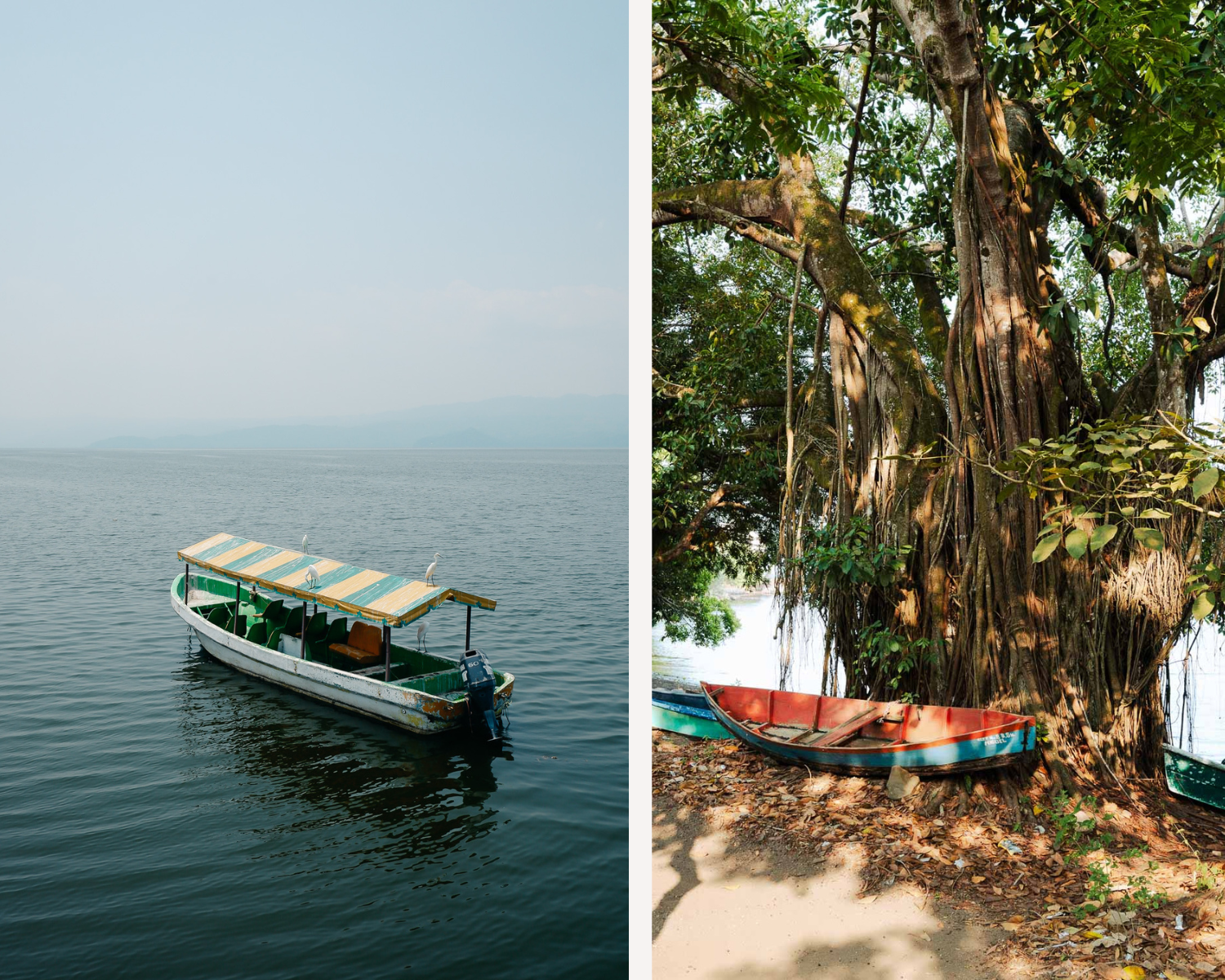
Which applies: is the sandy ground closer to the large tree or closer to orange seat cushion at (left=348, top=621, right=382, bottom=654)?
the large tree

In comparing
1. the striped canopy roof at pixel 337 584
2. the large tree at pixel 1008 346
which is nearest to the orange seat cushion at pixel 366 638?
the striped canopy roof at pixel 337 584

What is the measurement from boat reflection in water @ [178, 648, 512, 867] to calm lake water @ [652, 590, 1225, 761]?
7.46ft

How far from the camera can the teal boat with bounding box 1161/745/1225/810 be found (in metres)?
2.40

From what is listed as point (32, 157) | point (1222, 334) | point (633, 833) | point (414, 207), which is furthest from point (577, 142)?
point (633, 833)

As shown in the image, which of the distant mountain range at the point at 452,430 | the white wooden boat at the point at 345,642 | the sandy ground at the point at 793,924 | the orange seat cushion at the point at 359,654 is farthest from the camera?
the distant mountain range at the point at 452,430

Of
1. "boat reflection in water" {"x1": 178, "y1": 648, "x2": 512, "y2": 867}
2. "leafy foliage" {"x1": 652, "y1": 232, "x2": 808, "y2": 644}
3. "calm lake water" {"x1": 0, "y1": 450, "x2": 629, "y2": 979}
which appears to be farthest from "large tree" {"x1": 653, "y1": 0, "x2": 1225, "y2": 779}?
"boat reflection in water" {"x1": 178, "y1": 648, "x2": 512, "y2": 867}

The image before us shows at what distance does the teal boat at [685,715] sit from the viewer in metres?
2.93

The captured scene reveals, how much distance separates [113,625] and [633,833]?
970 centimetres

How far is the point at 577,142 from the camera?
60.2ft

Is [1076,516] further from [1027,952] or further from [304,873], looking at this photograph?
[304,873]

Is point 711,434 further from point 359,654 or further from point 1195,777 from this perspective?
point 359,654

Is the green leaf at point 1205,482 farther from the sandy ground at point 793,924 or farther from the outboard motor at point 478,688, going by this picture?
the outboard motor at point 478,688

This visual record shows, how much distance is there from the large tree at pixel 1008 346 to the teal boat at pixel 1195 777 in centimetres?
8

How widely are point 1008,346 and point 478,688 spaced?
12.6 ft
